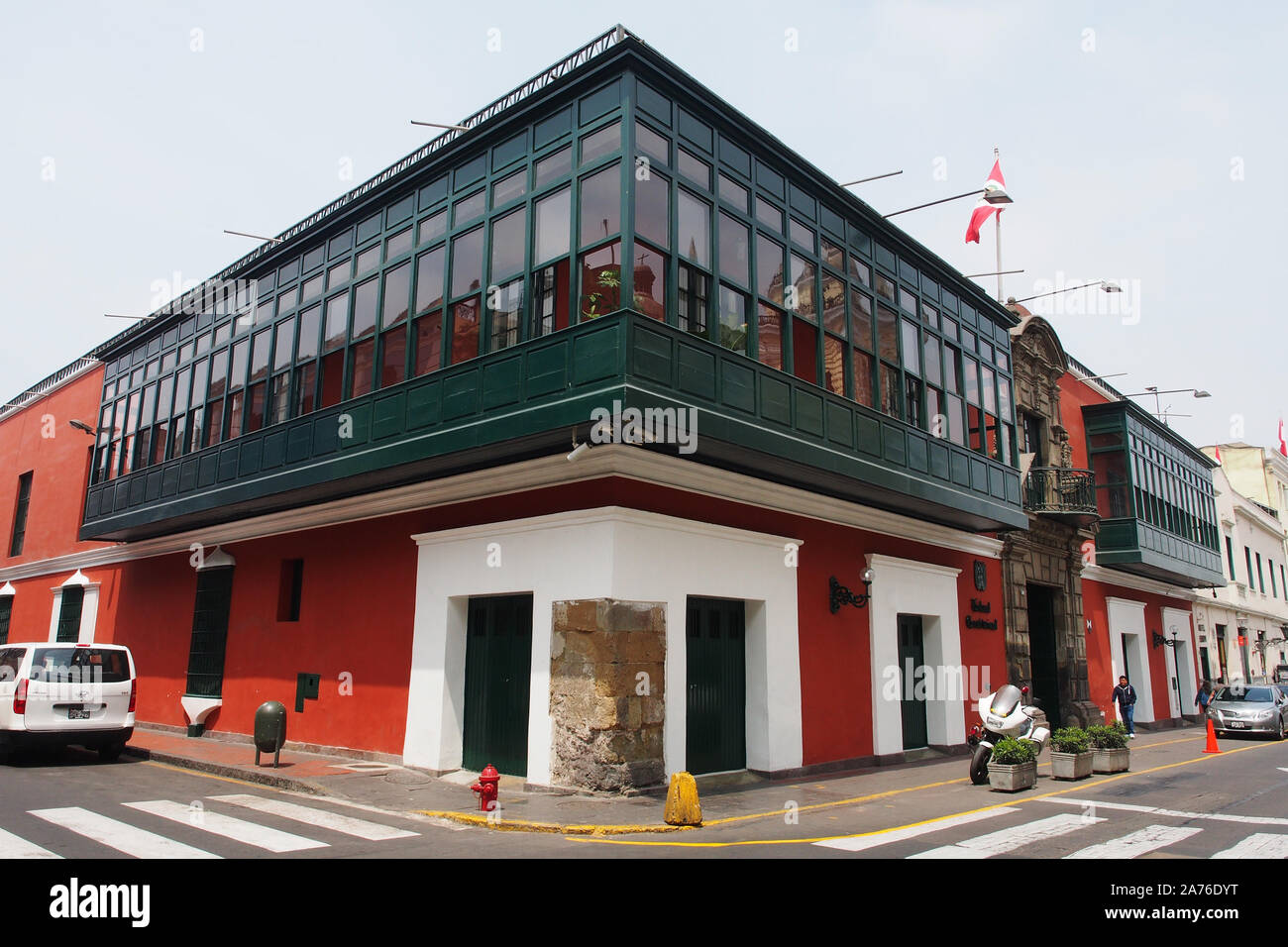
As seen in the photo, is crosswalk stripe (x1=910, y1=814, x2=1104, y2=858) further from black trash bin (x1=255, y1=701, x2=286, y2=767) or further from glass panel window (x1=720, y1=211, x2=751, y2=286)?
black trash bin (x1=255, y1=701, x2=286, y2=767)

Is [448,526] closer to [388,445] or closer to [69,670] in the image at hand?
[388,445]

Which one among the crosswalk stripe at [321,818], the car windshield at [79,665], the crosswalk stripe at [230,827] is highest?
the car windshield at [79,665]

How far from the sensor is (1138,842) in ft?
27.2

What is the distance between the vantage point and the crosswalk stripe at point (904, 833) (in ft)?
26.7

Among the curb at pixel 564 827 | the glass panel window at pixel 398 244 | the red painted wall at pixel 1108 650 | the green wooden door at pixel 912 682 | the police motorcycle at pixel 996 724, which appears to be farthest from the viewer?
the red painted wall at pixel 1108 650

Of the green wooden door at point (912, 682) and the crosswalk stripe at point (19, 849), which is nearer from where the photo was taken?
the crosswalk stripe at point (19, 849)

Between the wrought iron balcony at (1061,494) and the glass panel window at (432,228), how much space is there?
16021 millimetres

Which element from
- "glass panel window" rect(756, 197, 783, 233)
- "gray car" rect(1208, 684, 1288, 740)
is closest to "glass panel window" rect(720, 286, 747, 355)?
"glass panel window" rect(756, 197, 783, 233)

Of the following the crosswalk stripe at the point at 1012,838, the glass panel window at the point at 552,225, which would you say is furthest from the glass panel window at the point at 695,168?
the crosswalk stripe at the point at 1012,838

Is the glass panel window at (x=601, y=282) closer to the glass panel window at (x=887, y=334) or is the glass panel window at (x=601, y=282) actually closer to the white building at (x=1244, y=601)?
the glass panel window at (x=887, y=334)

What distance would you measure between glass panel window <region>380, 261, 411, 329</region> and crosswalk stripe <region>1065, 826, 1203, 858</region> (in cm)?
1181

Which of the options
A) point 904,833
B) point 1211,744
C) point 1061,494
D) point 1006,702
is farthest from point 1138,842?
point 1061,494

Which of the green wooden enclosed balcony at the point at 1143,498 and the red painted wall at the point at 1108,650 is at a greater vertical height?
the green wooden enclosed balcony at the point at 1143,498

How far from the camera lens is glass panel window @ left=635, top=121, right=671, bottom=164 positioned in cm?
1112
